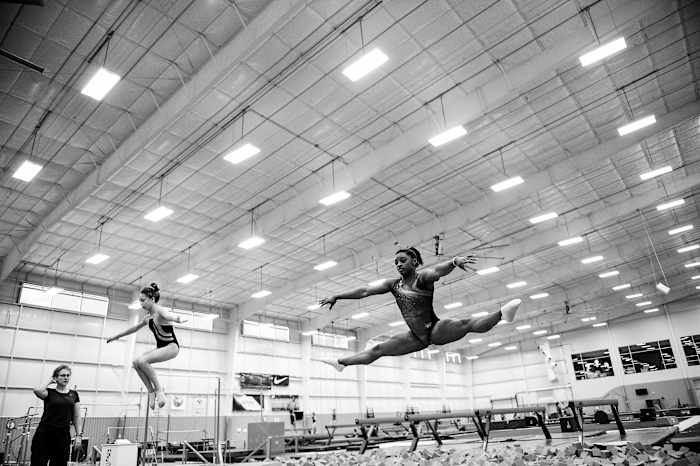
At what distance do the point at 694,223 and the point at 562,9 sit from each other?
18050mm

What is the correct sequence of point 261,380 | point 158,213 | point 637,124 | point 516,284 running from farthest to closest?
point 261,380 < point 516,284 < point 158,213 < point 637,124

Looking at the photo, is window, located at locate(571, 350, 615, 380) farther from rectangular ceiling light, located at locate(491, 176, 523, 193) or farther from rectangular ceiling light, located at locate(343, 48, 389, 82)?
rectangular ceiling light, located at locate(343, 48, 389, 82)

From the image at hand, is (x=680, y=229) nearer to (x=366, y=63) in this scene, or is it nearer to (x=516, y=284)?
(x=516, y=284)

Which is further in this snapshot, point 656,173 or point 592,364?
point 592,364

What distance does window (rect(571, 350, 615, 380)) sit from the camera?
121ft

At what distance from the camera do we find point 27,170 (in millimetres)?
12977

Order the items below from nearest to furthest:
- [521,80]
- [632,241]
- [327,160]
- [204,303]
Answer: [521,80] → [327,160] → [632,241] → [204,303]

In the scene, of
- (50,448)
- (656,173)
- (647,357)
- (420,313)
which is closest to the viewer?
(420,313)

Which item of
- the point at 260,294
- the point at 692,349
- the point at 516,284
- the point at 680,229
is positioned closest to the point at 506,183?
the point at 516,284

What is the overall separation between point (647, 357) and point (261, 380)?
3003cm

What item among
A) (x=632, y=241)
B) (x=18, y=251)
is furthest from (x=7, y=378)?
(x=632, y=241)

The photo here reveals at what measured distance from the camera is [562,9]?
1042cm

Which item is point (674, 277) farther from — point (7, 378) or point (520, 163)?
point (7, 378)

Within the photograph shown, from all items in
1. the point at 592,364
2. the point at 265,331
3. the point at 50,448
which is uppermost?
the point at 265,331
